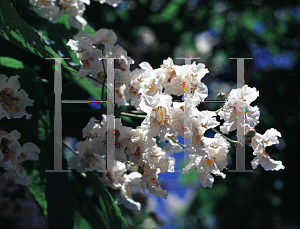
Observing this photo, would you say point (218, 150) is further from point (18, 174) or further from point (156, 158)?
point (18, 174)

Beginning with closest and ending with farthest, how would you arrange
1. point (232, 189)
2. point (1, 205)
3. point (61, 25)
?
point (61, 25)
point (1, 205)
point (232, 189)

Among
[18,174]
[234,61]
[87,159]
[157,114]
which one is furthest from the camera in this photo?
[234,61]

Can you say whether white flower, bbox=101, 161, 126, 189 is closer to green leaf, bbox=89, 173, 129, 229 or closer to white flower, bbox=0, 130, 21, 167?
green leaf, bbox=89, 173, 129, 229

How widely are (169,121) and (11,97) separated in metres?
0.34

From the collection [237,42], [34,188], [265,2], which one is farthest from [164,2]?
[34,188]

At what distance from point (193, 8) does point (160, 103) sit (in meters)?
1.40

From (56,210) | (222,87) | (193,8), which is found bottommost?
(56,210)

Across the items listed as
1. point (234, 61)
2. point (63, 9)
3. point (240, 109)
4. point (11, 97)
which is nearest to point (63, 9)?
point (63, 9)

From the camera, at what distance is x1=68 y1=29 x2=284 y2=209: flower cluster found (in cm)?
61

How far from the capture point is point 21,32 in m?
0.71

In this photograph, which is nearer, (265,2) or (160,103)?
(160,103)

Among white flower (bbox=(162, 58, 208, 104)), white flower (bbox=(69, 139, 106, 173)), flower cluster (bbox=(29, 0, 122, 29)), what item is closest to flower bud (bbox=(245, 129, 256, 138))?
white flower (bbox=(162, 58, 208, 104))

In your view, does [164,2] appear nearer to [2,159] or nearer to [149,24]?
[149,24]

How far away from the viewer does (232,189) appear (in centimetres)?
196
